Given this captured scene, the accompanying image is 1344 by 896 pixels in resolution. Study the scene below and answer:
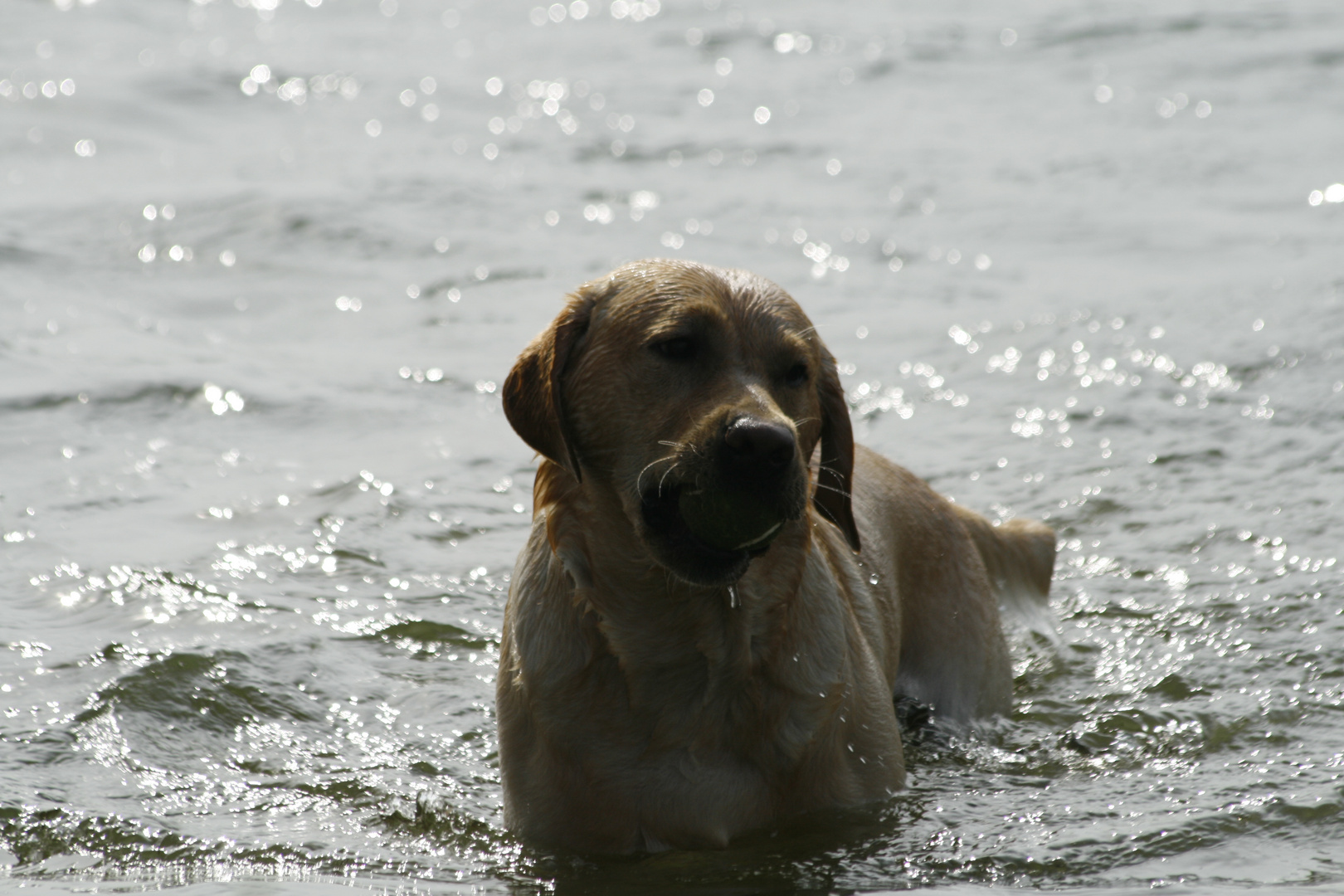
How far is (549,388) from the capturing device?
433cm

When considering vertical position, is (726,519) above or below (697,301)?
below

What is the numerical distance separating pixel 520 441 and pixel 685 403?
4.80m

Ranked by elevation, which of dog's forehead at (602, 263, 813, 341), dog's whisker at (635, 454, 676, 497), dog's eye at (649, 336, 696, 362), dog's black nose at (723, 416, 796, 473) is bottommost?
dog's whisker at (635, 454, 676, 497)

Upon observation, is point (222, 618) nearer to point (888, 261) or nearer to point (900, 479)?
point (900, 479)

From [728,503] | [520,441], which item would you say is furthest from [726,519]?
[520,441]

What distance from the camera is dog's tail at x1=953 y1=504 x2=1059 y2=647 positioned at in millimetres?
6355

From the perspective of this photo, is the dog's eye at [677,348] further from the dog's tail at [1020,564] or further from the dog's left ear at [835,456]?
the dog's tail at [1020,564]

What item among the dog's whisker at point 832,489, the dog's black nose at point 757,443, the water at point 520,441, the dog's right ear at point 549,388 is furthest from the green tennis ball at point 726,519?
the water at point 520,441

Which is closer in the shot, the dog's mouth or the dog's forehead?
the dog's mouth

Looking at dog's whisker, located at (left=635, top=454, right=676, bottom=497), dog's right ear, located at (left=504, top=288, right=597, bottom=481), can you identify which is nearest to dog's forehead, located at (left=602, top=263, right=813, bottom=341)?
dog's right ear, located at (left=504, top=288, right=597, bottom=481)

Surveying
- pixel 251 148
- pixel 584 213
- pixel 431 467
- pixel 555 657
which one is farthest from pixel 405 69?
pixel 555 657

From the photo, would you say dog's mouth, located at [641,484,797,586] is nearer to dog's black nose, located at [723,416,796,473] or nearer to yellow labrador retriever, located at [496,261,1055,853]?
yellow labrador retriever, located at [496,261,1055,853]

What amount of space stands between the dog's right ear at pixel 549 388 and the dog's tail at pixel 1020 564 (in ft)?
7.88

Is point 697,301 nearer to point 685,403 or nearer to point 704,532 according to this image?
point 685,403
